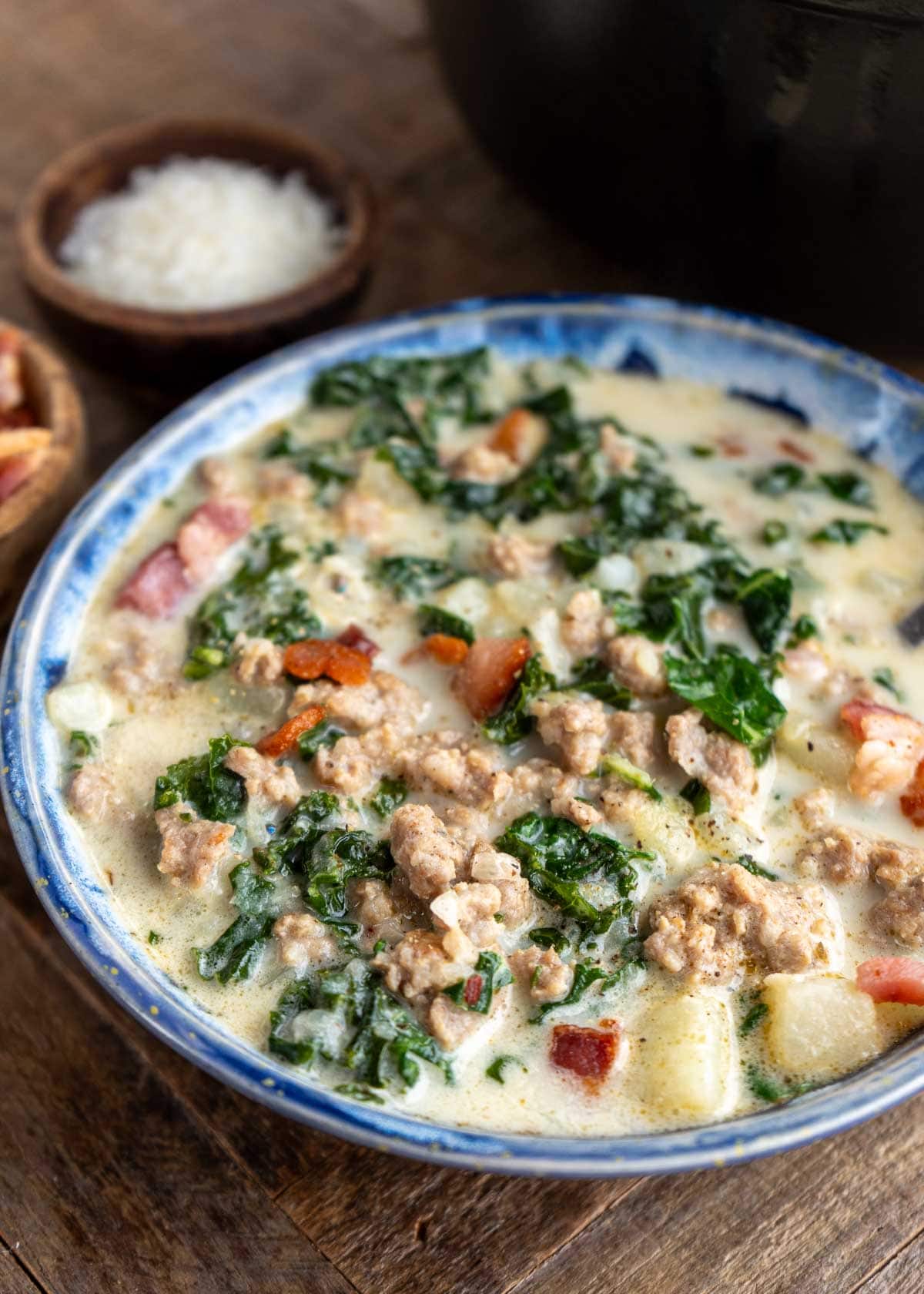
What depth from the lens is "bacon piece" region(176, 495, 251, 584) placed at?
494 centimetres

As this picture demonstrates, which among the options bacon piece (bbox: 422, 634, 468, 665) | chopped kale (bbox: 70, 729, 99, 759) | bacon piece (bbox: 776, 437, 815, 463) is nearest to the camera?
chopped kale (bbox: 70, 729, 99, 759)

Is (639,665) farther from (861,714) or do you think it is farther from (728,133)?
(728,133)

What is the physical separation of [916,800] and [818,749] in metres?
0.34

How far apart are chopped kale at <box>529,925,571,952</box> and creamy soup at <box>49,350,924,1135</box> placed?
0.01 m

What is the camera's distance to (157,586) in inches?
191

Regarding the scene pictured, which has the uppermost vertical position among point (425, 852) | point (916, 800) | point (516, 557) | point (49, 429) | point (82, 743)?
point (916, 800)

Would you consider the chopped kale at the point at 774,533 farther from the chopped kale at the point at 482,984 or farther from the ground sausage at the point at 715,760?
the chopped kale at the point at 482,984

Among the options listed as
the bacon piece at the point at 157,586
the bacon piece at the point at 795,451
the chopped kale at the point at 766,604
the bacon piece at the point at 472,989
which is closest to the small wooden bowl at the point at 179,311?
the bacon piece at the point at 157,586

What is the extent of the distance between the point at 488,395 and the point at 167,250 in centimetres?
183

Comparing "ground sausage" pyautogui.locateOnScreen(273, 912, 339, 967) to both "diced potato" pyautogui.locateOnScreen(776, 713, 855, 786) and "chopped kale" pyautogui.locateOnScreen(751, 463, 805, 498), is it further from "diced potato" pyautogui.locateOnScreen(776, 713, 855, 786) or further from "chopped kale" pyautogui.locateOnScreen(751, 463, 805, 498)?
"chopped kale" pyautogui.locateOnScreen(751, 463, 805, 498)

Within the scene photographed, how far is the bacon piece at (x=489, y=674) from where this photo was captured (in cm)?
451

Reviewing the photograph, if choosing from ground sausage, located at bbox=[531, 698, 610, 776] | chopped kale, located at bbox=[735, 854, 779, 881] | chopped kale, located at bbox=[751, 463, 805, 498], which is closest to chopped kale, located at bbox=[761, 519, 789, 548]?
chopped kale, located at bbox=[751, 463, 805, 498]

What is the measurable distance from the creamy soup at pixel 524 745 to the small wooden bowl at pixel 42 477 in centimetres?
39

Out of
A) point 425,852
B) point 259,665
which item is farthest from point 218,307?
point 425,852
